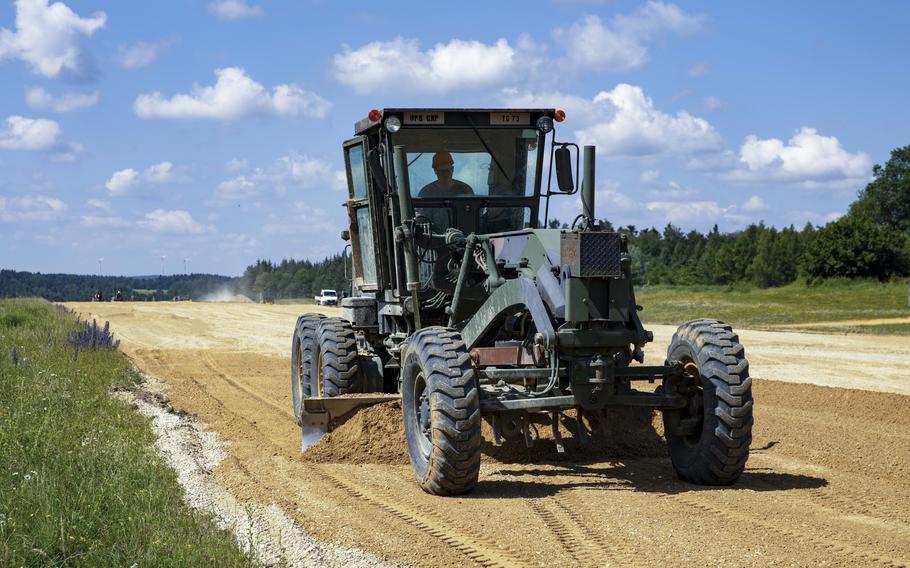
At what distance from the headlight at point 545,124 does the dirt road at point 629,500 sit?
3.16m

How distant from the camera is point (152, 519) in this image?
652 cm

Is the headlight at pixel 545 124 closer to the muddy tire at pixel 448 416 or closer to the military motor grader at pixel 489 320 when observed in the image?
the military motor grader at pixel 489 320

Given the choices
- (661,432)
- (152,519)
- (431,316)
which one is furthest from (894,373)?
(152,519)

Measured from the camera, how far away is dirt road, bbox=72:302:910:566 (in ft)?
20.6

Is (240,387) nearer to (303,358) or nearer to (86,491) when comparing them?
(303,358)

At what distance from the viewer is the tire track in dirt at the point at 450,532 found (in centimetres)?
613

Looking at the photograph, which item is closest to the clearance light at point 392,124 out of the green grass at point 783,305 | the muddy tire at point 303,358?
the muddy tire at point 303,358

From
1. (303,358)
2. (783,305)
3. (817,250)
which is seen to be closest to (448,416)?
(303,358)

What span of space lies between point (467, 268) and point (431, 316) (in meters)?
1.02

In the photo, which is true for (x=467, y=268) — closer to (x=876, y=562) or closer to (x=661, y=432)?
(x=661, y=432)

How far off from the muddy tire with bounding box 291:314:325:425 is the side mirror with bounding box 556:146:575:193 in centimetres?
358

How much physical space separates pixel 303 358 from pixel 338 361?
4.84 ft

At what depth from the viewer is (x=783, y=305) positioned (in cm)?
4306

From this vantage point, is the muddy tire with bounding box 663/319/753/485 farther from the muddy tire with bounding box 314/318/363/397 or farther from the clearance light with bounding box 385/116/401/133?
the muddy tire with bounding box 314/318/363/397
